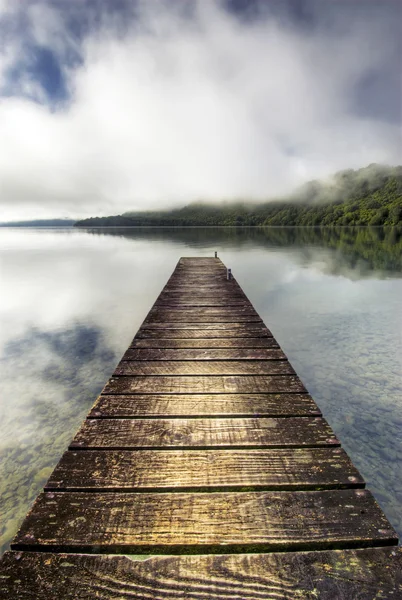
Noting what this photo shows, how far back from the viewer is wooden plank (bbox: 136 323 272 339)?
607 cm

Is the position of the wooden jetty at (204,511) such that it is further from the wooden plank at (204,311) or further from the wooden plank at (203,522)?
the wooden plank at (204,311)

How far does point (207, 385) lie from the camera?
4023mm

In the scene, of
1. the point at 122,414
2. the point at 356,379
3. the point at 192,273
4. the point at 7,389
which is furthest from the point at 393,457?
the point at 192,273

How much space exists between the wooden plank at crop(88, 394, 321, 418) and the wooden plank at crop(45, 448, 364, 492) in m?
0.59

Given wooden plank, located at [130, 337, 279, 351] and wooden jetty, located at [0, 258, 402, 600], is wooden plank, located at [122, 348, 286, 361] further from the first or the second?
wooden jetty, located at [0, 258, 402, 600]

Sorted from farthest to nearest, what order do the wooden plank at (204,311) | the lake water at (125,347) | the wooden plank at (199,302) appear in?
1. the wooden plank at (199,302)
2. the wooden plank at (204,311)
3. the lake water at (125,347)

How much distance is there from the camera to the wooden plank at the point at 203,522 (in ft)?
6.34

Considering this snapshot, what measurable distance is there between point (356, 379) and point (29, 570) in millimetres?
6544

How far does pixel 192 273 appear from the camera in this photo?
14.8 m

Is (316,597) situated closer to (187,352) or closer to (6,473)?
(187,352)

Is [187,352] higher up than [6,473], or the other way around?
[187,352]

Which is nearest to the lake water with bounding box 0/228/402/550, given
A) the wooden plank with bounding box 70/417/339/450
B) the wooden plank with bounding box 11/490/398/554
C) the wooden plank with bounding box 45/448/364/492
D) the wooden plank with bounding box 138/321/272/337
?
the wooden plank with bounding box 138/321/272/337

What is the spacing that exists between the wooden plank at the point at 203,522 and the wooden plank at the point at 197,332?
381 cm

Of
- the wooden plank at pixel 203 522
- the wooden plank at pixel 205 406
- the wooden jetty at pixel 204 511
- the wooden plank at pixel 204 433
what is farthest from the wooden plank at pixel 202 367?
the wooden plank at pixel 203 522
